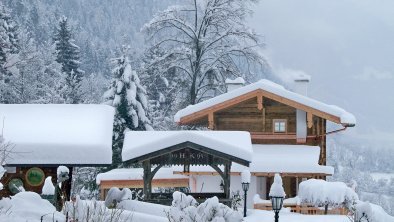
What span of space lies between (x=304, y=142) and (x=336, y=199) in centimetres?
619

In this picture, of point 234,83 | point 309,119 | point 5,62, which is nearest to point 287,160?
point 309,119

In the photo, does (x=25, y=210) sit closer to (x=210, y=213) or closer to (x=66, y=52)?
(x=210, y=213)

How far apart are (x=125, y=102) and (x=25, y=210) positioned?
24.0 meters

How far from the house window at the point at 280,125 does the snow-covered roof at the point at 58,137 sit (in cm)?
983

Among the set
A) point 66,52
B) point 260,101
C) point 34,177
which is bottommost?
point 34,177

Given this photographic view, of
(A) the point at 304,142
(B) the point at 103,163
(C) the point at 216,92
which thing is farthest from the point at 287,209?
(C) the point at 216,92

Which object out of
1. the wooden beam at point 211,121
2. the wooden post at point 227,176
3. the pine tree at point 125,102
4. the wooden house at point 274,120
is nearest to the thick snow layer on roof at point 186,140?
the wooden post at point 227,176

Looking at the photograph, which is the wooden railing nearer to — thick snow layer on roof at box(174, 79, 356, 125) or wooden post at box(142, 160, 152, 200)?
thick snow layer on roof at box(174, 79, 356, 125)

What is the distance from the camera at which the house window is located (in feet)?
90.1

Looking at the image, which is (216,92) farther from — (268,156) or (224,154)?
(224,154)

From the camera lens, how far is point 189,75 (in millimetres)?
31844

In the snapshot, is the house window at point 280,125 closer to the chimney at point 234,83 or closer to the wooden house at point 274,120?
the wooden house at point 274,120

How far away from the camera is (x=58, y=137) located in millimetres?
17156

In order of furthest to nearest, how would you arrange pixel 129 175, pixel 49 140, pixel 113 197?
pixel 129 175 < pixel 49 140 < pixel 113 197
